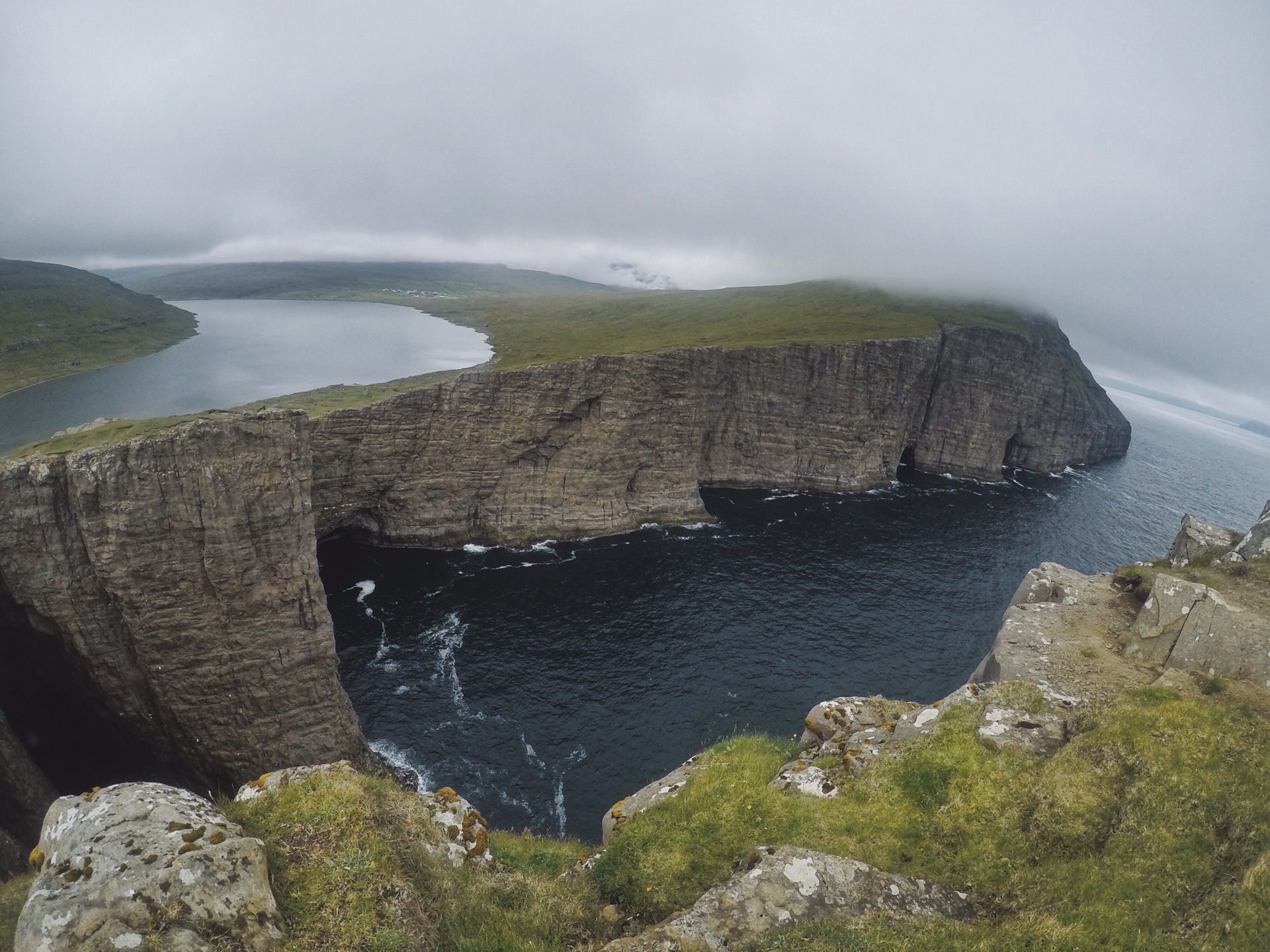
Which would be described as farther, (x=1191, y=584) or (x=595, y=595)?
(x=595, y=595)

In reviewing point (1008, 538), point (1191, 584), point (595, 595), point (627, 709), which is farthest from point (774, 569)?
point (1191, 584)

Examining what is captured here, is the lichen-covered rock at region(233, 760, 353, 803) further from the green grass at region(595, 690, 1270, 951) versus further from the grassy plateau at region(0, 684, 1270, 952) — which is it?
the green grass at region(595, 690, 1270, 951)

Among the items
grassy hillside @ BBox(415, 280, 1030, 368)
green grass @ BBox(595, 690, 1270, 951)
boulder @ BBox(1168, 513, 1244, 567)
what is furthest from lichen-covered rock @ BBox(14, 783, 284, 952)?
grassy hillside @ BBox(415, 280, 1030, 368)

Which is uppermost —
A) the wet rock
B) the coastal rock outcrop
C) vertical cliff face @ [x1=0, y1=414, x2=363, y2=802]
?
the wet rock

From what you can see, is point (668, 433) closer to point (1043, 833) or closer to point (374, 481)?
point (374, 481)

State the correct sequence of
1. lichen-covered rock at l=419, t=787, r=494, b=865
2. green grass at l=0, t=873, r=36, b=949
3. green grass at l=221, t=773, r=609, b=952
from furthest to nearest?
1. lichen-covered rock at l=419, t=787, r=494, b=865
2. green grass at l=0, t=873, r=36, b=949
3. green grass at l=221, t=773, r=609, b=952

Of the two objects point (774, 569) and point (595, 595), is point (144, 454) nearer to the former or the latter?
point (595, 595)

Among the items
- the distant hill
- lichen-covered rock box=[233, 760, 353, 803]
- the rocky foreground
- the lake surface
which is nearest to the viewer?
the rocky foreground
